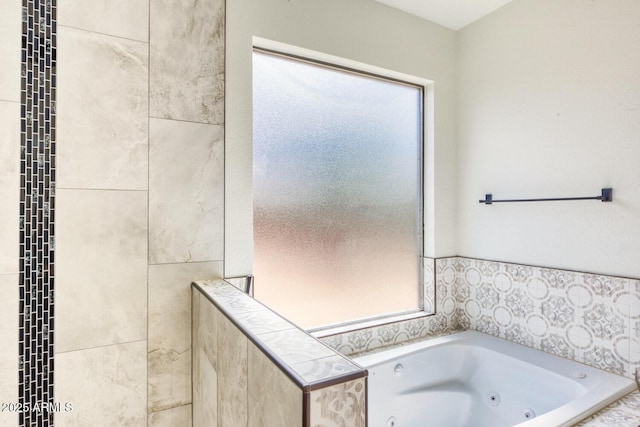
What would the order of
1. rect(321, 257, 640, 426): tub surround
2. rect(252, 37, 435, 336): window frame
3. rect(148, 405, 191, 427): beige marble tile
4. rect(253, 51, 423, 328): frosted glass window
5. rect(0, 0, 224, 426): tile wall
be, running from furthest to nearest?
rect(252, 37, 435, 336): window frame < rect(253, 51, 423, 328): frosted glass window < rect(321, 257, 640, 426): tub surround < rect(148, 405, 191, 427): beige marble tile < rect(0, 0, 224, 426): tile wall

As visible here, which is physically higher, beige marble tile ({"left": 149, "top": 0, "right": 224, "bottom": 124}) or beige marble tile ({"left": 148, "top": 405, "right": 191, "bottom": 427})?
beige marble tile ({"left": 149, "top": 0, "right": 224, "bottom": 124})

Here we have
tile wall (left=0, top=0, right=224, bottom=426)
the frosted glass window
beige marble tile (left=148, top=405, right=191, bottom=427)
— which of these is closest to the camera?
tile wall (left=0, top=0, right=224, bottom=426)

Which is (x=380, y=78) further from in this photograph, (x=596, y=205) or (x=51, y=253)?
(x=51, y=253)

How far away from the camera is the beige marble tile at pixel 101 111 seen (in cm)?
130

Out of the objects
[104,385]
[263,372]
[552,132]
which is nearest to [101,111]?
[104,385]

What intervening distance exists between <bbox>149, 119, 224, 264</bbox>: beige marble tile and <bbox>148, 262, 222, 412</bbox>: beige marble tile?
78 mm

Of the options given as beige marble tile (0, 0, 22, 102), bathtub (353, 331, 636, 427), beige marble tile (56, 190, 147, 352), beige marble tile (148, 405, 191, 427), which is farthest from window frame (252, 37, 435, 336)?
beige marble tile (0, 0, 22, 102)

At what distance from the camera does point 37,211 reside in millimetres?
1258

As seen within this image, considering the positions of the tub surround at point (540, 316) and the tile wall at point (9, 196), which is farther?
the tub surround at point (540, 316)

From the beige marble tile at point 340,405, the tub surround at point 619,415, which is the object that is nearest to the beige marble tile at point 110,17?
the beige marble tile at point 340,405

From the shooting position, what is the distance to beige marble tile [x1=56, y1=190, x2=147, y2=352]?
4.26 feet

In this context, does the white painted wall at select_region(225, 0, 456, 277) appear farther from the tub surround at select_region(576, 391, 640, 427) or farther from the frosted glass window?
the tub surround at select_region(576, 391, 640, 427)

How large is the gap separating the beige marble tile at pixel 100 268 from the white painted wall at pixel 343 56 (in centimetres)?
38

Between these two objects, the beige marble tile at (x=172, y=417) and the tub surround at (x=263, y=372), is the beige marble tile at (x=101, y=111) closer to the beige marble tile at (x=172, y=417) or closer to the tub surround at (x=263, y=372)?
the tub surround at (x=263, y=372)
